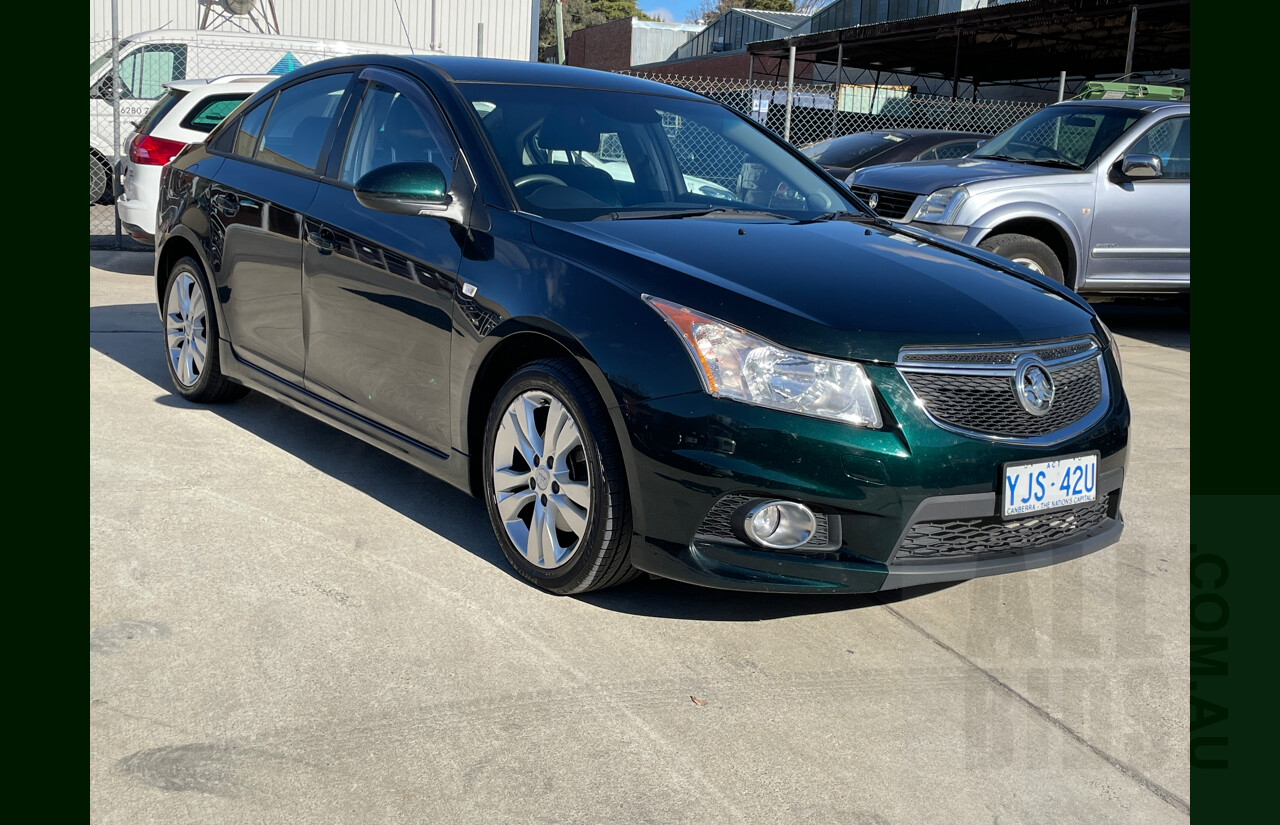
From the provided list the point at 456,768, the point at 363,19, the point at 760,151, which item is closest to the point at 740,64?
the point at 363,19

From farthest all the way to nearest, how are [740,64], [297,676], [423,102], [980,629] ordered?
[740,64] < [423,102] < [980,629] < [297,676]

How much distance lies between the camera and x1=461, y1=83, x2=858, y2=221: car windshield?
13.4 feet

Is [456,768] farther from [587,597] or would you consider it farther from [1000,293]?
[1000,293]

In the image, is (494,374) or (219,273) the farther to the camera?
(219,273)

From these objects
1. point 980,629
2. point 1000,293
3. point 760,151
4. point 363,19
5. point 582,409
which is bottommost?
point 980,629

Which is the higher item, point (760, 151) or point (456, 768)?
point (760, 151)

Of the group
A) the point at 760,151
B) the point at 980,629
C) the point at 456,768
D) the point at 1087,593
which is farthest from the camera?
the point at 760,151

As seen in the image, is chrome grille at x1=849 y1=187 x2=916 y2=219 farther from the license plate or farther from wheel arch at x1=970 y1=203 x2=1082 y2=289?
the license plate

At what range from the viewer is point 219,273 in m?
5.29

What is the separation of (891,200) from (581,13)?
70644 mm

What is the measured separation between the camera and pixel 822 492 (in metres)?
3.21

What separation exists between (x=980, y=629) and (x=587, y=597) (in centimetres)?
119

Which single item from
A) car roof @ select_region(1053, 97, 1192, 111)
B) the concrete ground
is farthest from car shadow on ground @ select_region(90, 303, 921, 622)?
car roof @ select_region(1053, 97, 1192, 111)

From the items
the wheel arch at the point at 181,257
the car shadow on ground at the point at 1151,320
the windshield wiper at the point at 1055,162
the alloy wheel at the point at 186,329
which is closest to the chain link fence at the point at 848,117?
the car shadow on ground at the point at 1151,320
